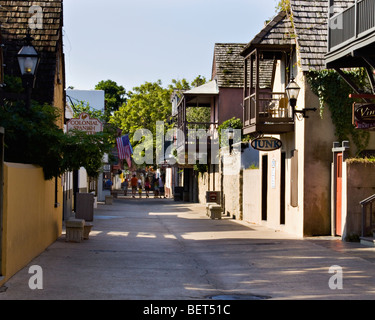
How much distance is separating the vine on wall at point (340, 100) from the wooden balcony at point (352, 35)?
0.97m

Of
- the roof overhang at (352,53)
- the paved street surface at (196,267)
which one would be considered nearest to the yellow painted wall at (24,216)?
the paved street surface at (196,267)

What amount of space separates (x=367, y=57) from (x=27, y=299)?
1084 centimetres

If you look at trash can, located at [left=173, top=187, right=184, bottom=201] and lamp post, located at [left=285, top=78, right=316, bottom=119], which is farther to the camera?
trash can, located at [left=173, top=187, right=184, bottom=201]

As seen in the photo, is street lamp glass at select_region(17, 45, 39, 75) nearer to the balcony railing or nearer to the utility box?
the balcony railing

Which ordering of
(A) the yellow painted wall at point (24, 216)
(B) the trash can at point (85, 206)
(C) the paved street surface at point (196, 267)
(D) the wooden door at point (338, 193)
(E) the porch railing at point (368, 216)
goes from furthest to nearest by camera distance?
(B) the trash can at point (85, 206) < (D) the wooden door at point (338, 193) < (E) the porch railing at point (368, 216) < (A) the yellow painted wall at point (24, 216) < (C) the paved street surface at point (196, 267)

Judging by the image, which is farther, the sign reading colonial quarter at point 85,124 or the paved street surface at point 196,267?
the sign reading colonial quarter at point 85,124

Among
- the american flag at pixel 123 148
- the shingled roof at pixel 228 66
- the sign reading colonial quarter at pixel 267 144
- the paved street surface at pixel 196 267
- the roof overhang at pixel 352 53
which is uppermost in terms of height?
the shingled roof at pixel 228 66

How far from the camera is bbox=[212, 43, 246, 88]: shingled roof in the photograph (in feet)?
122

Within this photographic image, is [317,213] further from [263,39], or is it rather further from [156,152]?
[156,152]

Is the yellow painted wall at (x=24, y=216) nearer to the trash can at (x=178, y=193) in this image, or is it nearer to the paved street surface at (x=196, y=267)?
the paved street surface at (x=196, y=267)

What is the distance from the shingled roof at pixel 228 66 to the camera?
3719 cm

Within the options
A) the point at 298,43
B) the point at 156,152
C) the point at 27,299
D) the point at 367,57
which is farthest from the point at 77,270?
the point at 156,152

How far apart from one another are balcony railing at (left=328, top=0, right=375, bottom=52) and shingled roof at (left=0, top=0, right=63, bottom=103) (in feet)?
26.3

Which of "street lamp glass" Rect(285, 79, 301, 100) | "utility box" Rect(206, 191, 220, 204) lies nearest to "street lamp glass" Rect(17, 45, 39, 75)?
"street lamp glass" Rect(285, 79, 301, 100)
